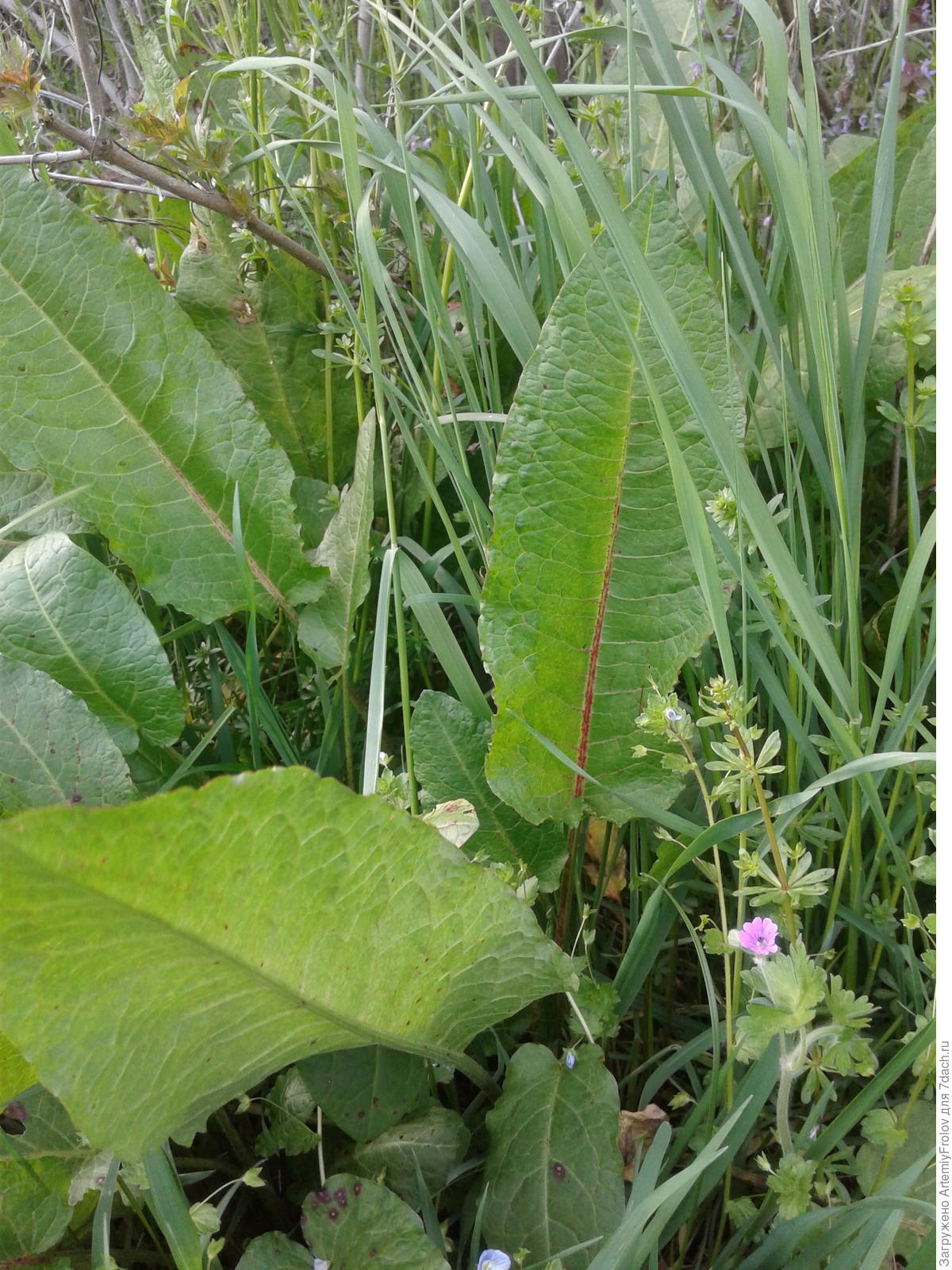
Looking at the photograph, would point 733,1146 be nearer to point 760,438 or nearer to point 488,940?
point 488,940

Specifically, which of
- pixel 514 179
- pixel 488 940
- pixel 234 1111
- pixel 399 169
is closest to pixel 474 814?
pixel 488 940

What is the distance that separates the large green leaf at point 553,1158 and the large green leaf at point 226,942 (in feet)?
0.31

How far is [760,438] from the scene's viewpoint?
0.94m

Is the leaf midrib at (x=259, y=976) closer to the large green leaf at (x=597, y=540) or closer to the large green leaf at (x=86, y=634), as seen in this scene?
the large green leaf at (x=597, y=540)

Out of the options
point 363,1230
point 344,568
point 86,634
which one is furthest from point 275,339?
point 363,1230

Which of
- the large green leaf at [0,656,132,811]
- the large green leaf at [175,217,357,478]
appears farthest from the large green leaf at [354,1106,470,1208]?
the large green leaf at [175,217,357,478]

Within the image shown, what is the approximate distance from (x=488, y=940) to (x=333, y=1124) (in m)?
0.29

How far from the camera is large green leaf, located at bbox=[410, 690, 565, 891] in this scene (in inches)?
37.2

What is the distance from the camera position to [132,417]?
3.84 ft

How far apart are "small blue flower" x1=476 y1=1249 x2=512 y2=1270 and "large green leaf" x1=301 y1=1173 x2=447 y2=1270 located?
0.09ft

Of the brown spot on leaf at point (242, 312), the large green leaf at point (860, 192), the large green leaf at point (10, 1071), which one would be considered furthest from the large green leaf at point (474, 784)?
the large green leaf at point (860, 192)

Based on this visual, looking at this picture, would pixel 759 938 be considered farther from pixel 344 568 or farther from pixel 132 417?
pixel 132 417

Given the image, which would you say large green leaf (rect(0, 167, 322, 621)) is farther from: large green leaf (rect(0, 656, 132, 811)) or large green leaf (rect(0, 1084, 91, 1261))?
large green leaf (rect(0, 1084, 91, 1261))

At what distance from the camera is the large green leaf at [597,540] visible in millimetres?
876
